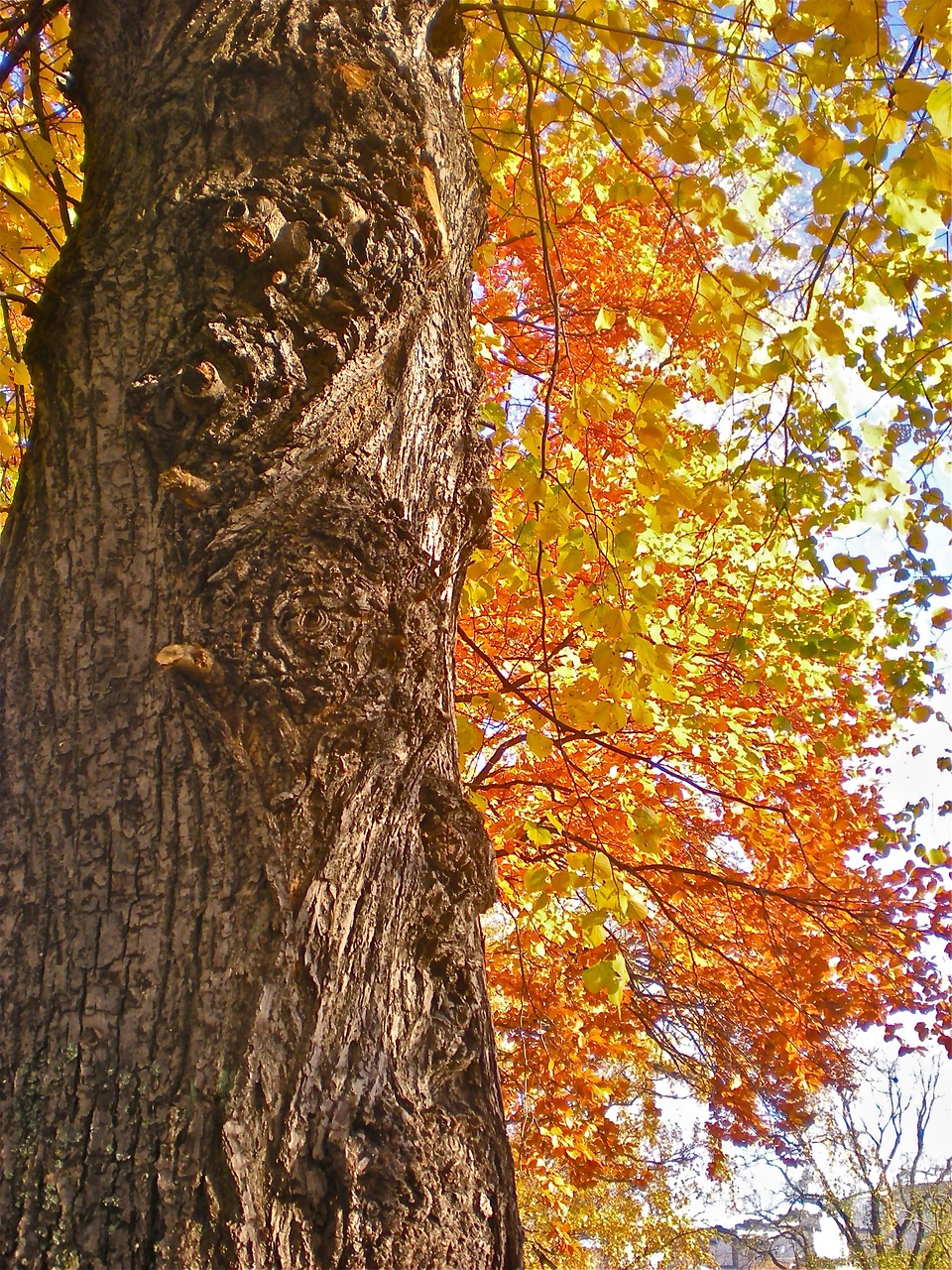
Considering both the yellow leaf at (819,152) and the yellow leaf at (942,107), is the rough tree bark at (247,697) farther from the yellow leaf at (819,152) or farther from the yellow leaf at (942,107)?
the yellow leaf at (819,152)

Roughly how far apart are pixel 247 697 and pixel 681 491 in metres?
1.89

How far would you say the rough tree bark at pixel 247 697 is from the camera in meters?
0.95

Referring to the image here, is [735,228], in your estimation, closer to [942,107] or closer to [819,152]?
[819,152]

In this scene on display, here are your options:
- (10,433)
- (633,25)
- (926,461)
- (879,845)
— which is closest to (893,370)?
(926,461)

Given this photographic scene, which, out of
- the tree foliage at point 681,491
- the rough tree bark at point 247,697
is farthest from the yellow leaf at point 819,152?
the rough tree bark at point 247,697

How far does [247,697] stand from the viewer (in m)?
1.15

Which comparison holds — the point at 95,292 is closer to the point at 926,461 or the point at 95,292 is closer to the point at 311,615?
the point at 311,615

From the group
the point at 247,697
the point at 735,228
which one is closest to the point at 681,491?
the point at 735,228

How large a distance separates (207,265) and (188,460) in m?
0.35

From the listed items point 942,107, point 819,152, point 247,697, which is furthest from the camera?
point 819,152

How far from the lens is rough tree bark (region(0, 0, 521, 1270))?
3.11 ft

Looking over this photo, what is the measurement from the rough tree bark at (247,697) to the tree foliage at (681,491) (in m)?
0.52

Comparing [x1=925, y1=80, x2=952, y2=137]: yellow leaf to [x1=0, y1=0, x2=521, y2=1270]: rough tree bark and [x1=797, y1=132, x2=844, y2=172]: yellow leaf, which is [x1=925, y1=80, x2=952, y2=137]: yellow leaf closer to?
[x1=797, y1=132, x2=844, y2=172]: yellow leaf

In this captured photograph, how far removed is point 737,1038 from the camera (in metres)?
7.71
